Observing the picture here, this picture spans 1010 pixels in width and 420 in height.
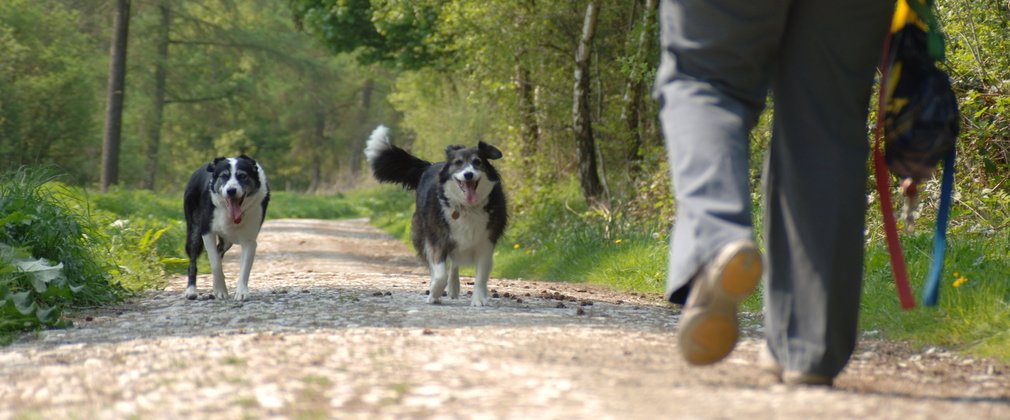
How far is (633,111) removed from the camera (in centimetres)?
1427

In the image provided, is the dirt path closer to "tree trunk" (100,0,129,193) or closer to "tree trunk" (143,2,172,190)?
"tree trunk" (100,0,129,193)

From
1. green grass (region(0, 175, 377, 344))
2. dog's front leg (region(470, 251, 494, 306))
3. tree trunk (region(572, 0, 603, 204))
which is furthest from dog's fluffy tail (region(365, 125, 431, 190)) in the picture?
tree trunk (region(572, 0, 603, 204))

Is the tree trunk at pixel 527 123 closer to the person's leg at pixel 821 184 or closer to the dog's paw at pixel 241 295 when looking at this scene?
the dog's paw at pixel 241 295

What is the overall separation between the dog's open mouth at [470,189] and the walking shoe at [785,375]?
15.1 feet

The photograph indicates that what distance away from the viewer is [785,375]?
3199mm

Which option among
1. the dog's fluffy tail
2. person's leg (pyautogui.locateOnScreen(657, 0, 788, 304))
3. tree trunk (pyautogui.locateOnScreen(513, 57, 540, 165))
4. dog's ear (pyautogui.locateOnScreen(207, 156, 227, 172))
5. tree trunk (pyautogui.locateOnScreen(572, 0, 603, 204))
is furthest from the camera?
tree trunk (pyautogui.locateOnScreen(513, 57, 540, 165))

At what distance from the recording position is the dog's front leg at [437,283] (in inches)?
293

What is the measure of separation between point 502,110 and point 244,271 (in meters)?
10.1

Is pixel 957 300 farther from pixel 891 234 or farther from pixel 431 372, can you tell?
pixel 431 372

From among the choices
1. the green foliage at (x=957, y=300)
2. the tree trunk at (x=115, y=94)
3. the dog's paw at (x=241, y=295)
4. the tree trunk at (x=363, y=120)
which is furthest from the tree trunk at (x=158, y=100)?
the green foliage at (x=957, y=300)

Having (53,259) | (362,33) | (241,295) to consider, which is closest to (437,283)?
(241,295)

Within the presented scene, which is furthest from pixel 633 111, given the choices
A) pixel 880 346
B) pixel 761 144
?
pixel 880 346

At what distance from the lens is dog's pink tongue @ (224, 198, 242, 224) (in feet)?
27.2

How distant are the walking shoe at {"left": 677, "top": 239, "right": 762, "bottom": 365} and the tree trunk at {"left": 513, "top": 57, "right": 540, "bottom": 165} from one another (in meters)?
13.6
